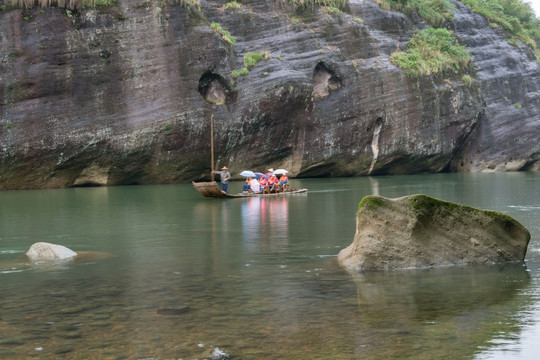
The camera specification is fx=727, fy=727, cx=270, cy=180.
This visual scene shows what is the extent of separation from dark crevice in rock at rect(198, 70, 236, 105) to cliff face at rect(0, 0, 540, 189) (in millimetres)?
65

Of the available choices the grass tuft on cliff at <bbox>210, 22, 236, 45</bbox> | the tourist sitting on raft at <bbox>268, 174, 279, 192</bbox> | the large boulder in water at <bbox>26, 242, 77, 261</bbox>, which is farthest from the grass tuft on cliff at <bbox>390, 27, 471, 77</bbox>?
the large boulder in water at <bbox>26, 242, 77, 261</bbox>

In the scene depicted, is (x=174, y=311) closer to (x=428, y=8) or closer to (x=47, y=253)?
(x=47, y=253)

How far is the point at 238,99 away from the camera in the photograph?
145 ft

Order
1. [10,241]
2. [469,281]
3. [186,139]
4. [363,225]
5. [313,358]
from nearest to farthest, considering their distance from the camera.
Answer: [313,358]
[469,281]
[363,225]
[10,241]
[186,139]

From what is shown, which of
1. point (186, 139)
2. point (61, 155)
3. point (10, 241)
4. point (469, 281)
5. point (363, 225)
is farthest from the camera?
point (186, 139)

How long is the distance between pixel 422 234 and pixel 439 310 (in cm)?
298

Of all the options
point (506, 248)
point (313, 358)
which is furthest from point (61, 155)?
point (313, 358)

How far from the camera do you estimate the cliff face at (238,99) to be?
39.1 m

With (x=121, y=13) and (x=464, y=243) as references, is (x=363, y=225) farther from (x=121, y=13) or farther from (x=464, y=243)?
(x=121, y=13)

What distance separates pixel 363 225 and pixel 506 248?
2.55m

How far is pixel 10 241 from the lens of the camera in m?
16.8

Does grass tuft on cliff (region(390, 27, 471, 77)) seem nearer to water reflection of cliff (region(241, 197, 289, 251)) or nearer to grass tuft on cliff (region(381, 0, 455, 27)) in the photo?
grass tuft on cliff (region(381, 0, 455, 27))

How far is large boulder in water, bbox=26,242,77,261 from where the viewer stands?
13.8 metres

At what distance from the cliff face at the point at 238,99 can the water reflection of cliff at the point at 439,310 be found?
102ft
